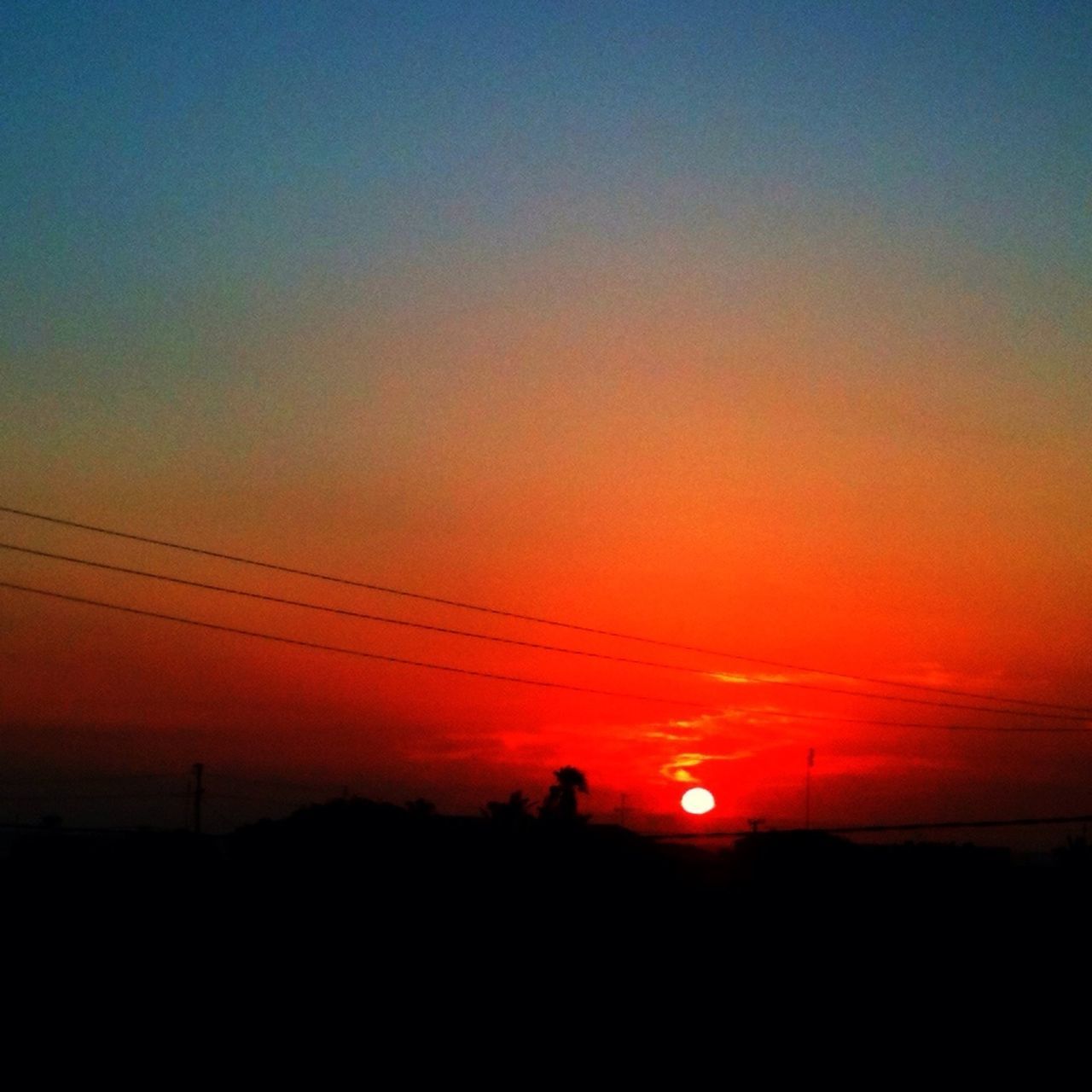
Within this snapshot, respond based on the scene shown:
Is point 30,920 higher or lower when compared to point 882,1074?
higher

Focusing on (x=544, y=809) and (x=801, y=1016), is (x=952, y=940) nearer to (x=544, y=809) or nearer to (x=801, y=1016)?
(x=801, y=1016)

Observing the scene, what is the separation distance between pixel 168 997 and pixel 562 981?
642cm

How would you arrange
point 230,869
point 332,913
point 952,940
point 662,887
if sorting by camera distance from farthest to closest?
point 230,869, point 662,887, point 332,913, point 952,940

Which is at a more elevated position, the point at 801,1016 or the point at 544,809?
the point at 544,809

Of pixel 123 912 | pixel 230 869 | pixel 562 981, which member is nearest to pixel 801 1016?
pixel 562 981

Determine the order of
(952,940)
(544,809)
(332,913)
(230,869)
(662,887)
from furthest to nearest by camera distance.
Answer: (544,809) < (230,869) < (662,887) < (332,913) < (952,940)

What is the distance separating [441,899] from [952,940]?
9.93m

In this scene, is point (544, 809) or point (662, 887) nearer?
point (662, 887)

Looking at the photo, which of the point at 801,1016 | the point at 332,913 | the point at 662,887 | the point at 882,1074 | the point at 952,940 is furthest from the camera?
the point at 662,887

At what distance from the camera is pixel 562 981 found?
23.1m

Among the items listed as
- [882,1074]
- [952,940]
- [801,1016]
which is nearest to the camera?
[882,1074]

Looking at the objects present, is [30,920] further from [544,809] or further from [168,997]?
[544,809]

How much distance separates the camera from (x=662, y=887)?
31000 mm

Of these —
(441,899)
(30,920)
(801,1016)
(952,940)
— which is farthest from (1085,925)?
(30,920)
